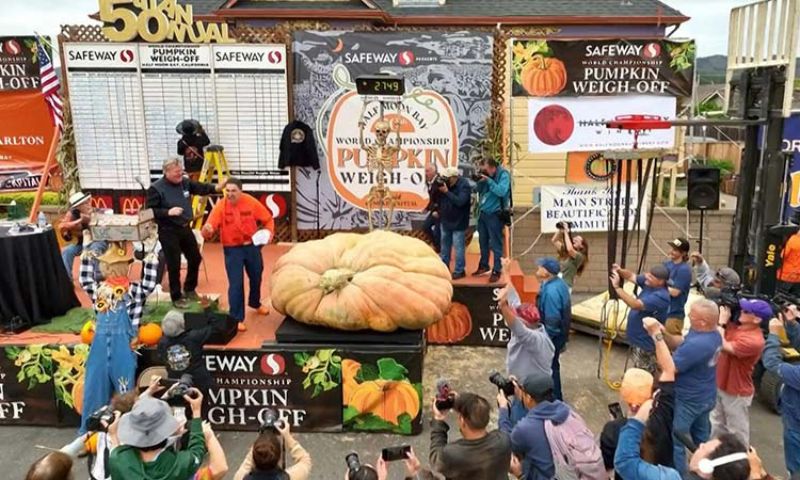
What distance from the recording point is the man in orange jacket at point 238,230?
6469mm

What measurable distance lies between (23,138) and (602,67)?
11.0m

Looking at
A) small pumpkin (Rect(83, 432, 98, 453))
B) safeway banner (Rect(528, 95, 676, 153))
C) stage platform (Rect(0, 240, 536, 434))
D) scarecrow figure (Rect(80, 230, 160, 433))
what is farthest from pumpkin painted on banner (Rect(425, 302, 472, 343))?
small pumpkin (Rect(83, 432, 98, 453))

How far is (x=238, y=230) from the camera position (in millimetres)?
6492

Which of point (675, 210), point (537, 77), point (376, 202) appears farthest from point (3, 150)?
point (675, 210)

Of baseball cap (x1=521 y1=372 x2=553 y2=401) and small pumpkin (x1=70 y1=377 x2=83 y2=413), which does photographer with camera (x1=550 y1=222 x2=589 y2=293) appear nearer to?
baseball cap (x1=521 y1=372 x2=553 y2=401)

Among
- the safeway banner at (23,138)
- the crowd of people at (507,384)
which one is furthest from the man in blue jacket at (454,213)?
the safeway banner at (23,138)

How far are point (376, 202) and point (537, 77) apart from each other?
3115 millimetres

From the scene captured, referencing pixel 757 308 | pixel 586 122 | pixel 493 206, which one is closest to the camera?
pixel 757 308

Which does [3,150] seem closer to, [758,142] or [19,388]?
[19,388]

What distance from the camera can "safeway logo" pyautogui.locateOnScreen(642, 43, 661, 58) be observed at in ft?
32.5

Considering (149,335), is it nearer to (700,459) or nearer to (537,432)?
(537,432)

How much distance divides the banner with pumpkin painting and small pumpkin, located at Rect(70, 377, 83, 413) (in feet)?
23.4

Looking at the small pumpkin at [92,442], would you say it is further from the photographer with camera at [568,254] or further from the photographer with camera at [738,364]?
the photographer with camera at [568,254]

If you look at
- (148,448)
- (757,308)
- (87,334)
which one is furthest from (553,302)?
(87,334)
